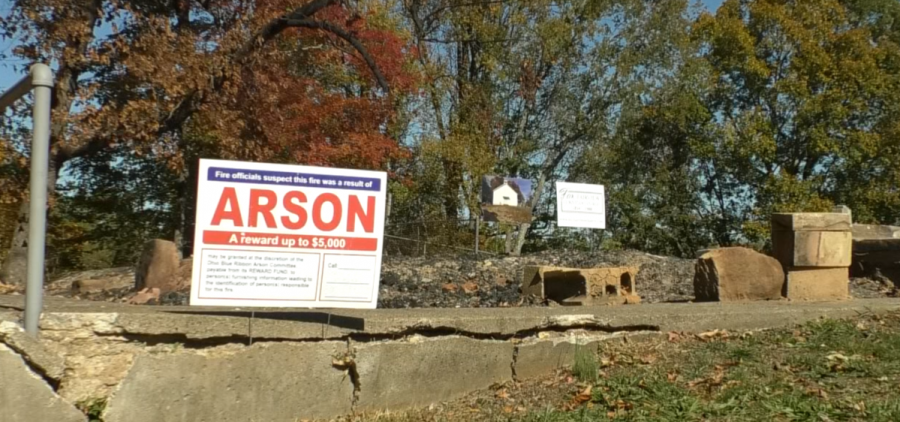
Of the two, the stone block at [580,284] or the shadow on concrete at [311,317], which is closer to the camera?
the shadow on concrete at [311,317]

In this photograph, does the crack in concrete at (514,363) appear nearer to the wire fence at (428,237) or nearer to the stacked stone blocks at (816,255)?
the stacked stone blocks at (816,255)

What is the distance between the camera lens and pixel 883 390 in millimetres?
4328

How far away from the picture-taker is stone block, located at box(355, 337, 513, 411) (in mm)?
4500

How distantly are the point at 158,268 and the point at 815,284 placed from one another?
620 centimetres

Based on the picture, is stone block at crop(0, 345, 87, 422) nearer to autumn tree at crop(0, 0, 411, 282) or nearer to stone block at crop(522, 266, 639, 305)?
stone block at crop(522, 266, 639, 305)

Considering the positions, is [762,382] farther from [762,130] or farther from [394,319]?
[762,130]

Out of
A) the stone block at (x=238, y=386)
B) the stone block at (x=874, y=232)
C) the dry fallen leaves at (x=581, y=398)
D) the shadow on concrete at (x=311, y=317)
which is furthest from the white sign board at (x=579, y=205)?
the stone block at (x=238, y=386)

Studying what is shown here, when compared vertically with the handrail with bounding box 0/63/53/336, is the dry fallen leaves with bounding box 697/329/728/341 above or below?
below

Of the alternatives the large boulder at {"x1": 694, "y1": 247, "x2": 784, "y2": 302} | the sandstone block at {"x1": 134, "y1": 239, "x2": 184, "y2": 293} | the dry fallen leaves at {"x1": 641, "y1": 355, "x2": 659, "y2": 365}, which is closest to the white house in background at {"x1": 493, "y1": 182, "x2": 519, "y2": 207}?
the sandstone block at {"x1": 134, "y1": 239, "x2": 184, "y2": 293}

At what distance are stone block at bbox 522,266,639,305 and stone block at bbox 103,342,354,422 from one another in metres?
3.19

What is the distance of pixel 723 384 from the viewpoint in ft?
14.9

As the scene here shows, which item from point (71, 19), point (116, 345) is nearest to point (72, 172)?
point (71, 19)

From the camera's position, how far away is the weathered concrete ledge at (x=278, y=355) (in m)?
3.90

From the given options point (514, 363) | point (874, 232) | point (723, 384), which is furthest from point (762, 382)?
point (874, 232)
